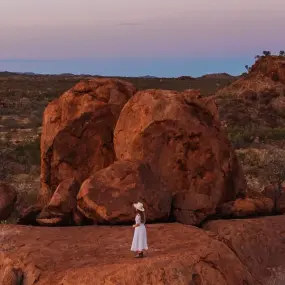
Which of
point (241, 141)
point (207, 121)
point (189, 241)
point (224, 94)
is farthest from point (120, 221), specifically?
point (224, 94)

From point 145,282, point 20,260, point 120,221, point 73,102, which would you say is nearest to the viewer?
point 145,282

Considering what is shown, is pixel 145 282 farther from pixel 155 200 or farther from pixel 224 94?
pixel 224 94

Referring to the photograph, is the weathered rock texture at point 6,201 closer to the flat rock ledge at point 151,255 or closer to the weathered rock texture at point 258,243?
the flat rock ledge at point 151,255

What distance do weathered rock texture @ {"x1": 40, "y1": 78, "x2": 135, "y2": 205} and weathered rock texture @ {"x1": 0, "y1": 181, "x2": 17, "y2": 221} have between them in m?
1.41

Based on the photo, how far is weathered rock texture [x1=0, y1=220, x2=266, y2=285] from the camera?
9.55 metres

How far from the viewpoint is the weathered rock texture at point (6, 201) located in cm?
1517

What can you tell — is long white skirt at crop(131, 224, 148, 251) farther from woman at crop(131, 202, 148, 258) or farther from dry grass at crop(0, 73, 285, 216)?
dry grass at crop(0, 73, 285, 216)

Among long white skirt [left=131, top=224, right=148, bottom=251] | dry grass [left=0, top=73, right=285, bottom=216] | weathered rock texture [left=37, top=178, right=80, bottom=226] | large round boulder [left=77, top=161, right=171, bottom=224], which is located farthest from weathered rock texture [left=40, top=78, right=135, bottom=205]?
long white skirt [left=131, top=224, right=148, bottom=251]

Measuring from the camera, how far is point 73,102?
1734cm

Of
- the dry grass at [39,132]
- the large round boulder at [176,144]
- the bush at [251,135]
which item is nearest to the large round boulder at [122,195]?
the large round boulder at [176,144]

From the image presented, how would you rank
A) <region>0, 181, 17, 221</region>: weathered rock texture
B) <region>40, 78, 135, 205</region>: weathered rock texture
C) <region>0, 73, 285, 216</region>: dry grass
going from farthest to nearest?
<region>0, 73, 285, 216</region>: dry grass
<region>40, 78, 135, 205</region>: weathered rock texture
<region>0, 181, 17, 221</region>: weathered rock texture

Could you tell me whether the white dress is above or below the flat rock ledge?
above

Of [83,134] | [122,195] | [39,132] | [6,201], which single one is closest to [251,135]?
[39,132]

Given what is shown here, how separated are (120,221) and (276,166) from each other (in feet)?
A: 48.4
